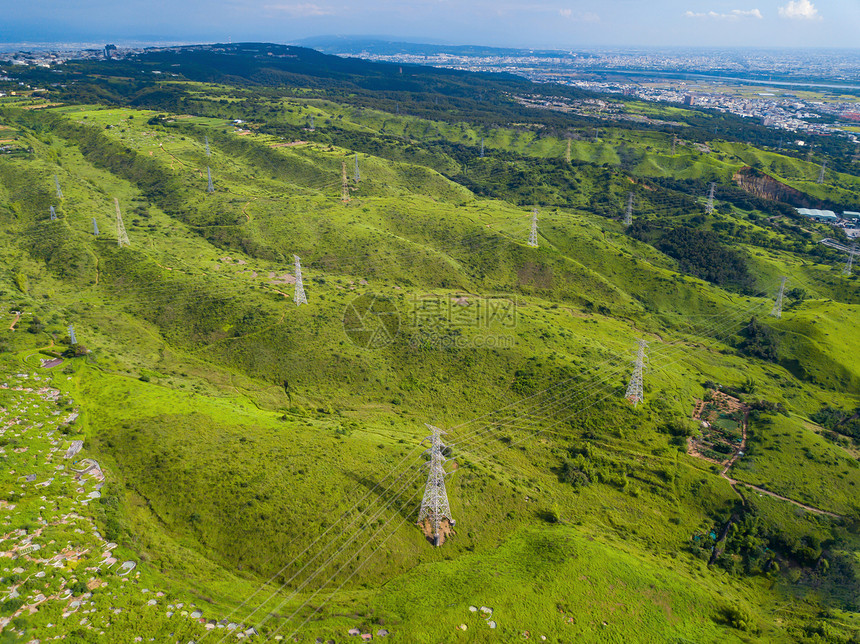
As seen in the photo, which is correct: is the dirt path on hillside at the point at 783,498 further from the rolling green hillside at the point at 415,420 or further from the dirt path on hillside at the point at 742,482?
the rolling green hillside at the point at 415,420

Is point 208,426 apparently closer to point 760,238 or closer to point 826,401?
point 826,401

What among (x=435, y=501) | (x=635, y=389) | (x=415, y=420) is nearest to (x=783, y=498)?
(x=635, y=389)

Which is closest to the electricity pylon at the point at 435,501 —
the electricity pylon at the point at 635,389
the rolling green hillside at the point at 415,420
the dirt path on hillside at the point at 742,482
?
the rolling green hillside at the point at 415,420

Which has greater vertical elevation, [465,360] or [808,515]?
[465,360]

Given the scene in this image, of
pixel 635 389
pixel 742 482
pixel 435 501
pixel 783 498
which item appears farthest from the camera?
pixel 635 389

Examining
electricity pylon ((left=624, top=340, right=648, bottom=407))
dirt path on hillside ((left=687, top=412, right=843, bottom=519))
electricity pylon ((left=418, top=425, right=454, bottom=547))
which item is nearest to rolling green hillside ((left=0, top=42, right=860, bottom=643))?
dirt path on hillside ((left=687, top=412, right=843, bottom=519))

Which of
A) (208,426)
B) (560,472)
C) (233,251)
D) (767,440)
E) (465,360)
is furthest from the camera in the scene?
(233,251)

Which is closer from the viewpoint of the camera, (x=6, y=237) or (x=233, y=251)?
(x=6, y=237)

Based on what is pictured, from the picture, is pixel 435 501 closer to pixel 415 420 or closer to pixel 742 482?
pixel 415 420

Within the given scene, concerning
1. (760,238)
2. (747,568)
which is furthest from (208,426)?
(760,238)
